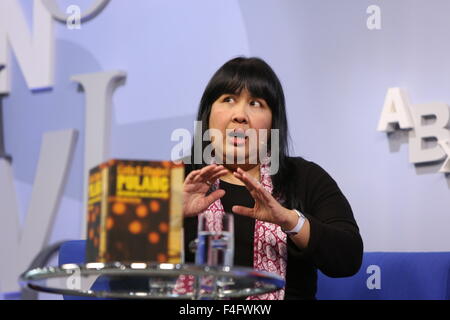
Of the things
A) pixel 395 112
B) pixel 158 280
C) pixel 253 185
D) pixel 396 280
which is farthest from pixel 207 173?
pixel 395 112

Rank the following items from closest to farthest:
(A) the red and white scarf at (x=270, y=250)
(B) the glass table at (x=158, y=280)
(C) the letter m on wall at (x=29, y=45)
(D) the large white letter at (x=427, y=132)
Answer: (B) the glass table at (x=158, y=280)
(A) the red and white scarf at (x=270, y=250)
(D) the large white letter at (x=427, y=132)
(C) the letter m on wall at (x=29, y=45)

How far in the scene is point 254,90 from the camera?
2.14 metres

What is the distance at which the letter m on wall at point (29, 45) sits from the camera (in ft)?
11.3

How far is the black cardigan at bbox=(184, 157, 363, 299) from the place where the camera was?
6.12 ft

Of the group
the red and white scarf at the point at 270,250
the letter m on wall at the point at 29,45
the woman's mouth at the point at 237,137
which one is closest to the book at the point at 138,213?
the red and white scarf at the point at 270,250

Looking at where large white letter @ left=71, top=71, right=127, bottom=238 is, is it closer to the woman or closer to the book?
the woman

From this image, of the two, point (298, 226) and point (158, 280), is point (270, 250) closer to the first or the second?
point (298, 226)

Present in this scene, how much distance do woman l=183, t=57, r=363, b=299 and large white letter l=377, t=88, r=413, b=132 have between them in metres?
0.61

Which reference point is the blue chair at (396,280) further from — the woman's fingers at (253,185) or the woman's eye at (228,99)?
the woman's fingers at (253,185)

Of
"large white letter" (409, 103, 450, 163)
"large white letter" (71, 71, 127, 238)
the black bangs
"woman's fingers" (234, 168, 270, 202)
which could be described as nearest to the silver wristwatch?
"woman's fingers" (234, 168, 270, 202)

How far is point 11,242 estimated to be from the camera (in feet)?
11.3

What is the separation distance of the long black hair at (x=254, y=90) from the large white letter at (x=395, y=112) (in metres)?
0.64

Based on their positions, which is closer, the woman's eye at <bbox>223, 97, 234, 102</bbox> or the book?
the book

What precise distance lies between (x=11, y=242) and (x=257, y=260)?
1.76m
